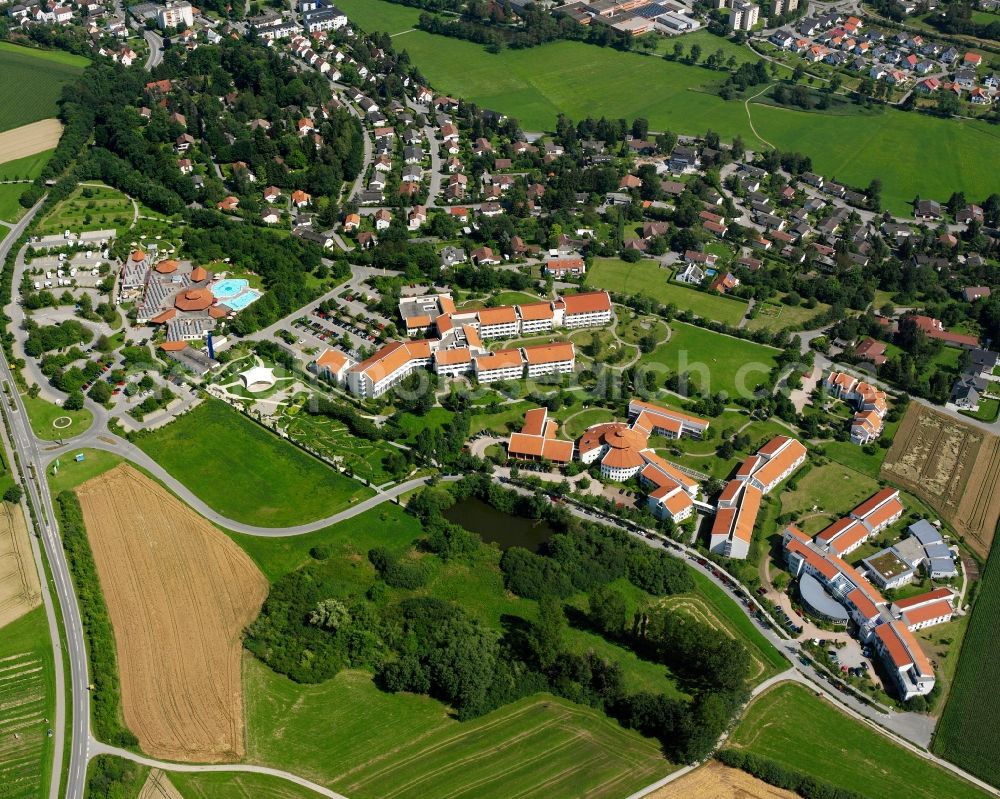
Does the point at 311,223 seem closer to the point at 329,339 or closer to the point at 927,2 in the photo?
the point at 329,339

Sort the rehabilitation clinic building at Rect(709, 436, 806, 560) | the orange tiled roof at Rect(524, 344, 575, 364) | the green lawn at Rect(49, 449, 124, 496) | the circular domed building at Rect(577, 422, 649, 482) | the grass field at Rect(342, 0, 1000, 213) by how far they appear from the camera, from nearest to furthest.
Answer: the rehabilitation clinic building at Rect(709, 436, 806, 560) < the green lawn at Rect(49, 449, 124, 496) < the circular domed building at Rect(577, 422, 649, 482) < the orange tiled roof at Rect(524, 344, 575, 364) < the grass field at Rect(342, 0, 1000, 213)

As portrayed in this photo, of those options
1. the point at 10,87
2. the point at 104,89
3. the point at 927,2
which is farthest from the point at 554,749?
the point at 927,2

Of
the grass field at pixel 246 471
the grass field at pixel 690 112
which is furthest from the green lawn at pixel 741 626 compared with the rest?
the grass field at pixel 690 112

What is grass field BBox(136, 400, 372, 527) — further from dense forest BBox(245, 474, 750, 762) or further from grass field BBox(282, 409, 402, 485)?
dense forest BBox(245, 474, 750, 762)

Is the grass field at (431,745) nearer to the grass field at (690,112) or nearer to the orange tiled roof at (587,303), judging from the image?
the orange tiled roof at (587,303)

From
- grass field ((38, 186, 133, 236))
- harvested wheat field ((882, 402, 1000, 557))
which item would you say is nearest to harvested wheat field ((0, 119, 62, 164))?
grass field ((38, 186, 133, 236))

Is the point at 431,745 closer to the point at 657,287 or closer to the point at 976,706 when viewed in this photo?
the point at 976,706

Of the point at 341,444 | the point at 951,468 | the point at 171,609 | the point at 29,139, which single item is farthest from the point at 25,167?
the point at 951,468
